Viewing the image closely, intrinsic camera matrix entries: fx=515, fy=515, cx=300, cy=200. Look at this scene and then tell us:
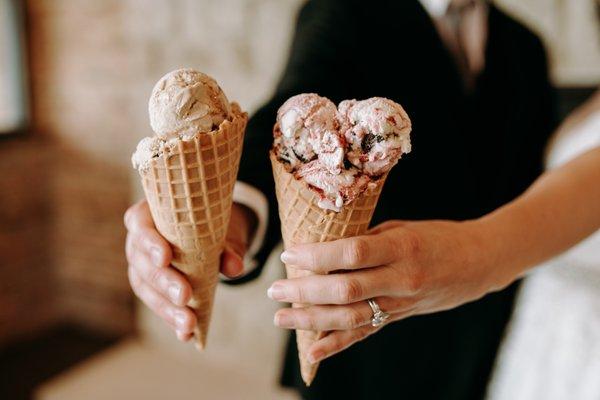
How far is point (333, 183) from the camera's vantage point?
60cm

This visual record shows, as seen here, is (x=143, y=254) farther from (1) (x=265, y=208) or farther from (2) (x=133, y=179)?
(2) (x=133, y=179)

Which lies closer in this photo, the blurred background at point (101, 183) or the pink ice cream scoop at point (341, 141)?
the pink ice cream scoop at point (341, 141)

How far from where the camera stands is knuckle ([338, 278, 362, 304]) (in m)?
0.60

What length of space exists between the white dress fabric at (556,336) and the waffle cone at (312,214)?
2.04ft

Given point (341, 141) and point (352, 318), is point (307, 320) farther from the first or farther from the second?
point (341, 141)

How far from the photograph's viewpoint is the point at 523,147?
4.35 feet

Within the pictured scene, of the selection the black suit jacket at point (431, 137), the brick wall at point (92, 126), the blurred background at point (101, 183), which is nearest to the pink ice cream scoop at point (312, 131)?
the black suit jacket at point (431, 137)

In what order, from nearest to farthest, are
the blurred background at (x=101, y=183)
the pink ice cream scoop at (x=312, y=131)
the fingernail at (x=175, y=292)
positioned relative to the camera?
1. the pink ice cream scoop at (x=312, y=131)
2. the fingernail at (x=175, y=292)
3. the blurred background at (x=101, y=183)

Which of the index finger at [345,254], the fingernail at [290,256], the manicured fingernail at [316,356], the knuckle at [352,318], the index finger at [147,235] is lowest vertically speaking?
the manicured fingernail at [316,356]

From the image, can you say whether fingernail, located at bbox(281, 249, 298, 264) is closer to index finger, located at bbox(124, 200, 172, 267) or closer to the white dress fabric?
index finger, located at bbox(124, 200, 172, 267)

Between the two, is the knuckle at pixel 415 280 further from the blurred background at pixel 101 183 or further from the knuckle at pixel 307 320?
the blurred background at pixel 101 183

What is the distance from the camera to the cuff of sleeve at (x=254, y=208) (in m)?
0.82

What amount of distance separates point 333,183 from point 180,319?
295mm

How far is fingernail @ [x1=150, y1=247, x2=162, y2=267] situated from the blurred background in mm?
1438
